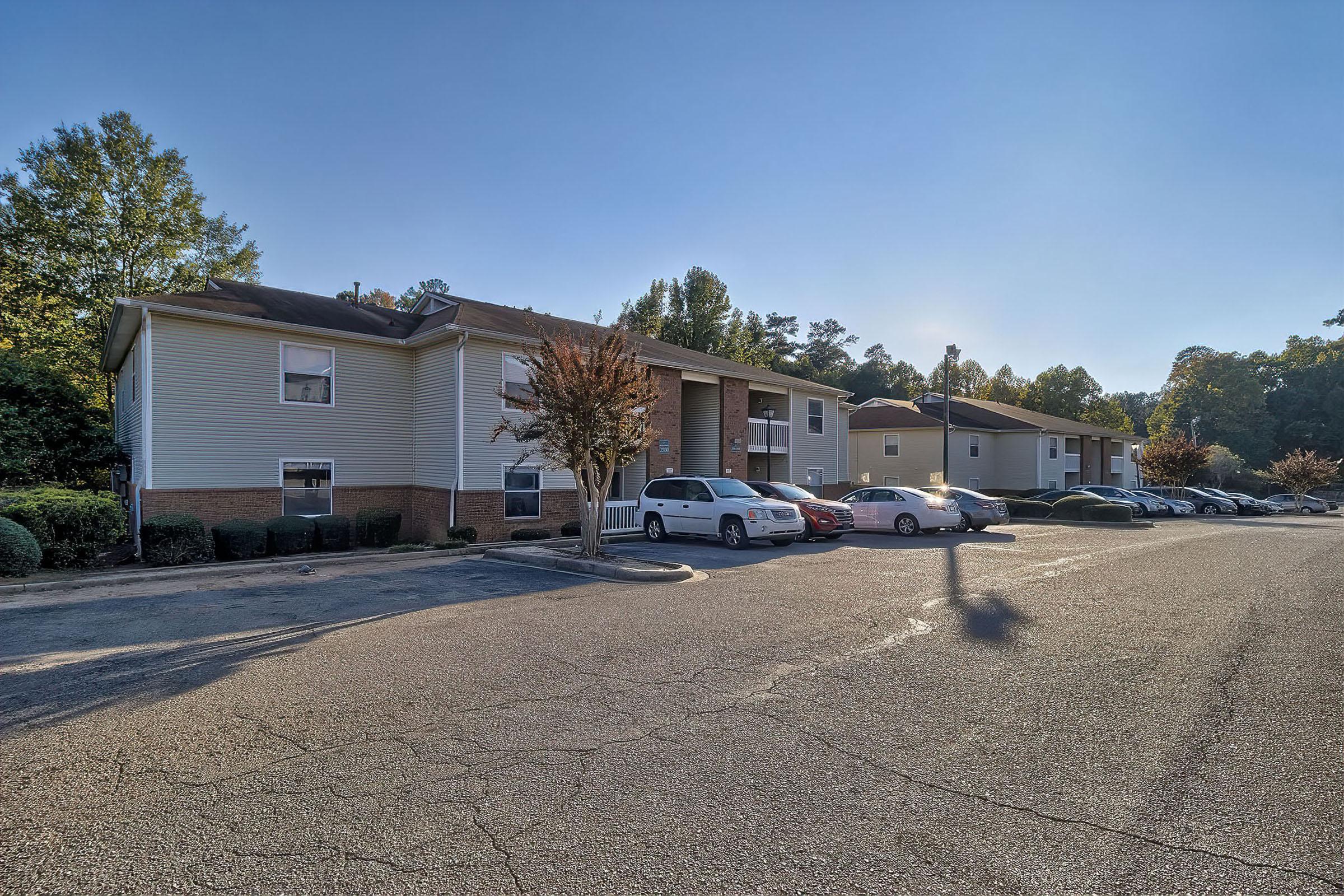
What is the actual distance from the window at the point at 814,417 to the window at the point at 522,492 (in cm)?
1304

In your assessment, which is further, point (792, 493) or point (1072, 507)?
point (1072, 507)

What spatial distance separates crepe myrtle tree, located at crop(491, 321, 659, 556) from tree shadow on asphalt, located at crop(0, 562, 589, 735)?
6.85ft

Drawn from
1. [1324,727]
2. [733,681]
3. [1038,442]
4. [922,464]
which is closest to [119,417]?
[733,681]

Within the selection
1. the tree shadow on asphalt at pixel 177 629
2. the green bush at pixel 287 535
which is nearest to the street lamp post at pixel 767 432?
the tree shadow on asphalt at pixel 177 629

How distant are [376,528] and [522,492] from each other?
363 centimetres

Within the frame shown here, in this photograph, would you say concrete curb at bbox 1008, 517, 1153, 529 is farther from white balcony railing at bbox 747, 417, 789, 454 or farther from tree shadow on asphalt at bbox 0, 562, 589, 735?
tree shadow on asphalt at bbox 0, 562, 589, 735

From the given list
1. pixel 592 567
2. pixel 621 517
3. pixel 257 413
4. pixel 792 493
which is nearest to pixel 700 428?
pixel 792 493

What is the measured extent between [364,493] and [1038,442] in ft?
120

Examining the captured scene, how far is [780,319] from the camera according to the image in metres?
75.7

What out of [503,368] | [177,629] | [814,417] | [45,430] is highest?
[503,368]

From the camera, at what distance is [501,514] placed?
17.8 meters

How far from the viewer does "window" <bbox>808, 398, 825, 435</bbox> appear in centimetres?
2820

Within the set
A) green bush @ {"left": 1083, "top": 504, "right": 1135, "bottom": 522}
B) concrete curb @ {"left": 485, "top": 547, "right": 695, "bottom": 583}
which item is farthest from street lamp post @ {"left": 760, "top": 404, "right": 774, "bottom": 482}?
concrete curb @ {"left": 485, "top": 547, "right": 695, "bottom": 583}

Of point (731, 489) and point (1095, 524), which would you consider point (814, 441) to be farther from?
Result: point (731, 489)
